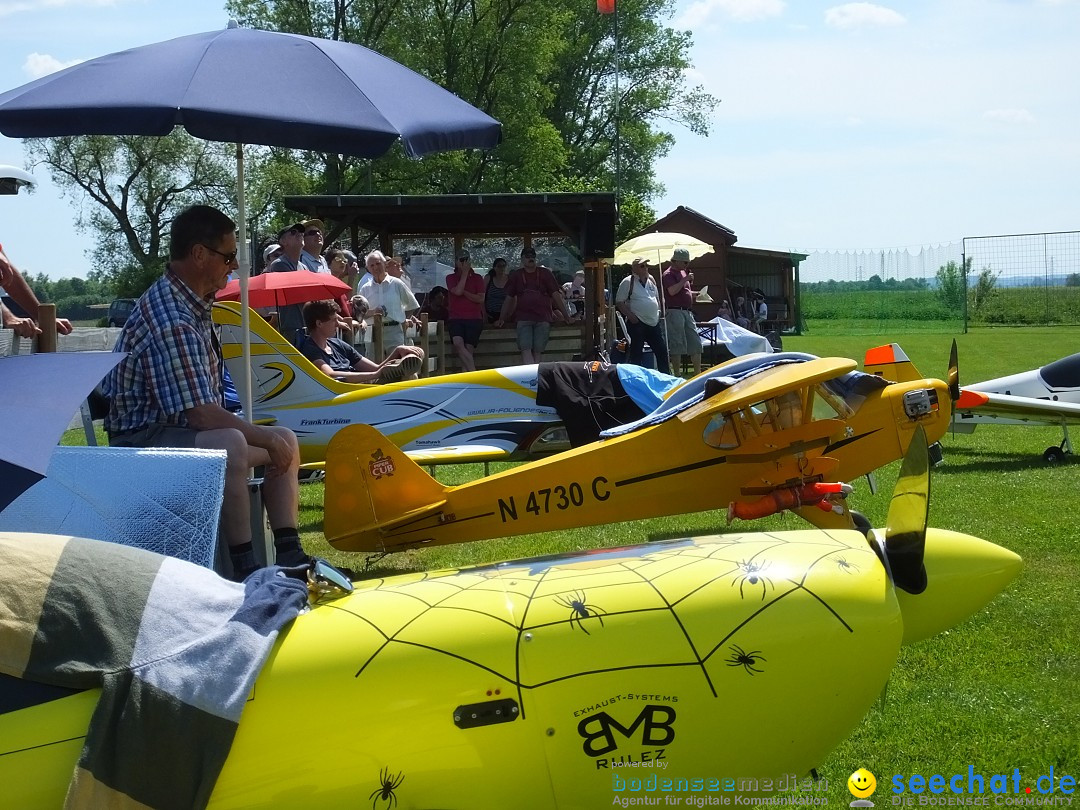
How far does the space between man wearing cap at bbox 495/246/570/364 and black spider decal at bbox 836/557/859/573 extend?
10.4 meters

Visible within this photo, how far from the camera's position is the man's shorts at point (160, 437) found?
4047 millimetres

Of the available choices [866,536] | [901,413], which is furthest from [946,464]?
[866,536]

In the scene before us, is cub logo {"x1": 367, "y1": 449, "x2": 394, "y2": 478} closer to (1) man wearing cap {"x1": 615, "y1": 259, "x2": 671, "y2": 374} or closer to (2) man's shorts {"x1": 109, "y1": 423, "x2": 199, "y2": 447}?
(2) man's shorts {"x1": 109, "y1": 423, "x2": 199, "y2": 447}

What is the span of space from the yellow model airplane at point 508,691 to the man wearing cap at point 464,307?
10282mm

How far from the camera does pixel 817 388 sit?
5746mm

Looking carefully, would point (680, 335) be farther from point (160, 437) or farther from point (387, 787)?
point (387, 787)

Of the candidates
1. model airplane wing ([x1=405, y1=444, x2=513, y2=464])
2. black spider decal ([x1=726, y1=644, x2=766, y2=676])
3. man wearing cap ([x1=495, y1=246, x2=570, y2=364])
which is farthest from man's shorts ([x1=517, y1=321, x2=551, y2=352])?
black spider decal ([x1=726, y1=644, x2=766, y2=676])

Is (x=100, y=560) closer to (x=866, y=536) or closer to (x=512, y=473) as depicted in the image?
(x=866, y=536)

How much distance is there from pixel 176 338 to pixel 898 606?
9.45 ft

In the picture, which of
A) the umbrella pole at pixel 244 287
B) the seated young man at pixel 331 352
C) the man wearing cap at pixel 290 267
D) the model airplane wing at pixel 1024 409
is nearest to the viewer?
the umbrella pole at pixel 244 287

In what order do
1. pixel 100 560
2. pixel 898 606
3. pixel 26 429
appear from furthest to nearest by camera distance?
pixel 898 606 → pixel 100 560 → pixel 26 429

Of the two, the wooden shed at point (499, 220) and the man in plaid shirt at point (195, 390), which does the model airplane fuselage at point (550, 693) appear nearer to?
the man in plaid shirt at point (195, 390)

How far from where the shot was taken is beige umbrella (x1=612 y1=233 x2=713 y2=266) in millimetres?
18078

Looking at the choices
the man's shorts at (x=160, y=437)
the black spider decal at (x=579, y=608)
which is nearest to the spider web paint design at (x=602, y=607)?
the black spider decal at (x=579, y=608)
